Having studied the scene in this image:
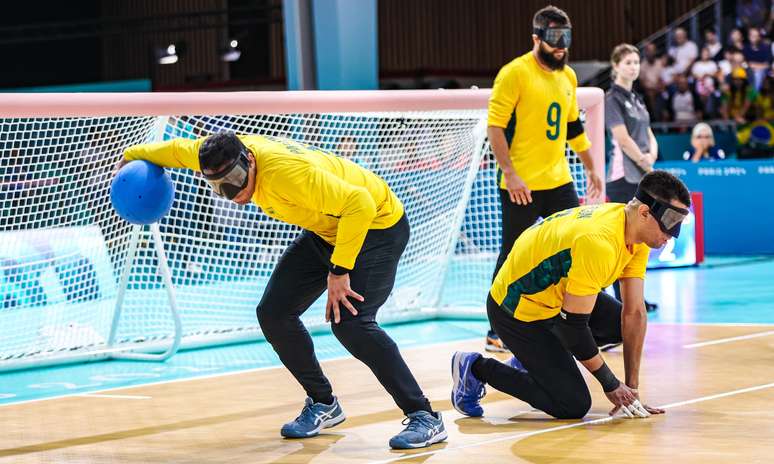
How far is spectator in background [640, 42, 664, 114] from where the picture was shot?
20.7m

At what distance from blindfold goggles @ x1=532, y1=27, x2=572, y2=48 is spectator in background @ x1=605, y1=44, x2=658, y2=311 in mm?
1521

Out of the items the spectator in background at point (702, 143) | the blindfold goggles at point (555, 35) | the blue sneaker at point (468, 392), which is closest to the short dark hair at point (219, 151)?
the blue sneaker at point (468, 392)

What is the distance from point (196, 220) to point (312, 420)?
372cm

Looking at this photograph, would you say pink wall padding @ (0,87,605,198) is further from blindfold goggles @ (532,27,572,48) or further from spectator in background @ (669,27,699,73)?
spectator in background @ (669,27,699,73)

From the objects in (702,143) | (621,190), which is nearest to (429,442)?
(621,190)

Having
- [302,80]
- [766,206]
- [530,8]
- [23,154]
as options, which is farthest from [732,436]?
[530,8]

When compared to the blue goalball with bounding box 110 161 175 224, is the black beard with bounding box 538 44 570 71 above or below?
above

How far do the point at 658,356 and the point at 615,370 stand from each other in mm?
528

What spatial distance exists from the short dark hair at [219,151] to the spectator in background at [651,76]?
1608 cm

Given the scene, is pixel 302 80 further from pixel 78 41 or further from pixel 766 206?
pixel 78 41

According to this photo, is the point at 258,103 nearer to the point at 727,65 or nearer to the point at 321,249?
the point at 321,249

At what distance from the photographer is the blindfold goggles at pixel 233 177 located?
5.25 metres

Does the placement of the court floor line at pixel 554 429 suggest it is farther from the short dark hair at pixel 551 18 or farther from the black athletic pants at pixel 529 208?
A: the short dark hair at pixel 551 18

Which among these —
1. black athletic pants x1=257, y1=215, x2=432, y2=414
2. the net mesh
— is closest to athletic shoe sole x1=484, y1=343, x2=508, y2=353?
the net mesh
